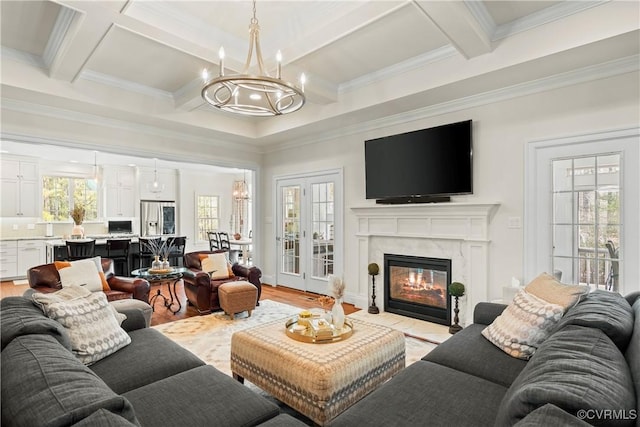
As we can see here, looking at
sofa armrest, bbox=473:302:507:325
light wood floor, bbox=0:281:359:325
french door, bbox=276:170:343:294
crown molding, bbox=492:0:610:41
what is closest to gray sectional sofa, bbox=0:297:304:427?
sofa armrest, bbox=473:302:507:325

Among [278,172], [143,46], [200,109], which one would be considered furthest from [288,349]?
[278,172]

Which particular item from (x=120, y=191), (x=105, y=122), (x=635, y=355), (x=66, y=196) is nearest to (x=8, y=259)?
(x=66, y=196)

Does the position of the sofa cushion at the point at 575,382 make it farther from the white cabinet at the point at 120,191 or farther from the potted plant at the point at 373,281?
the white cabinet at the point at 120,191

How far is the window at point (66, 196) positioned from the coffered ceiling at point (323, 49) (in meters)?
5.43

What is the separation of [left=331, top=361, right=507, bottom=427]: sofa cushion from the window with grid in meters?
2.28

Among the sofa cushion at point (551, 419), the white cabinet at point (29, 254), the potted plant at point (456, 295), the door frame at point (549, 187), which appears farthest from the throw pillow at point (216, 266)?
the white cabinet at point (29, 254)

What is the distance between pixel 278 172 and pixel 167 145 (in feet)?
6.45

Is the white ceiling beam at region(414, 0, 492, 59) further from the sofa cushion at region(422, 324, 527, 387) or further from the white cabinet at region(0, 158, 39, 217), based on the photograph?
the white cabinet at region(0, 158, 39, 217)

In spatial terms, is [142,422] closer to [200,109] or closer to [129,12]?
[129,12]

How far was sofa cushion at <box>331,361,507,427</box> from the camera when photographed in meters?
1.49

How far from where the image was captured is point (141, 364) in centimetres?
200

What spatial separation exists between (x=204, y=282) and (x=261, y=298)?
51.5 inches

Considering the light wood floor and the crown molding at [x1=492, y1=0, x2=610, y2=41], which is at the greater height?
the crown molding at [x1=492, y1=0, x2=610, y2=41]

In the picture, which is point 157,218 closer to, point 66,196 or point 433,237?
point 66,196
